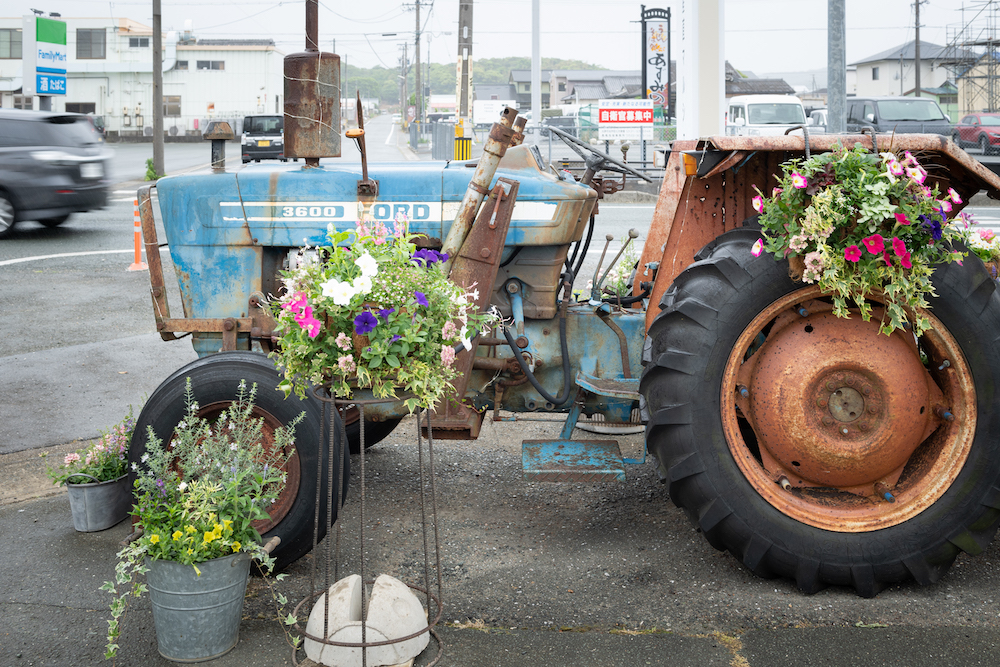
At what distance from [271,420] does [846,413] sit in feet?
6.96

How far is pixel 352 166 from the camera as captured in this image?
14.0ft

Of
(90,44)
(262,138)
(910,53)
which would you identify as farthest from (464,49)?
(910,53)

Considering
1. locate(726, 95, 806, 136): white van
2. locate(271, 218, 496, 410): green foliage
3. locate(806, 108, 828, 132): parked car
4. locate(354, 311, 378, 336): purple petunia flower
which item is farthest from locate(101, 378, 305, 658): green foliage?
locate(806, 108, 828, 132): parked car

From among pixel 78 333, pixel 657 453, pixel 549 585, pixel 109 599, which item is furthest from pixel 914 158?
pixel 78 333

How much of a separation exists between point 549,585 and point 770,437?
98 centimetres

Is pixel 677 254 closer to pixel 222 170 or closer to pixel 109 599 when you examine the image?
pixel 222 170

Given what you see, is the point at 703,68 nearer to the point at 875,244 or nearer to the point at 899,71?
the point at 875,244

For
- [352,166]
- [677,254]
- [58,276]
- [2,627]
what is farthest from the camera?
[58,276]

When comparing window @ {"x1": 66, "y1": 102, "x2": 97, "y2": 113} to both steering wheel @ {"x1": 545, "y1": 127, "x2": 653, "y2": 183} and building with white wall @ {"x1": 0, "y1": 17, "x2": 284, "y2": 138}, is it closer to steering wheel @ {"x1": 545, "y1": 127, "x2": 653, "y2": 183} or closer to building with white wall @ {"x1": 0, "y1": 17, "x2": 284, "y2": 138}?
building with white wall @ {"x1": 0, "y1": 17, "x2": 284, "y2": 138}

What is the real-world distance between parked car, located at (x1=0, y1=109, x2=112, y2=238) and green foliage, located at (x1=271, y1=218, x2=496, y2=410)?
11776 millimetres

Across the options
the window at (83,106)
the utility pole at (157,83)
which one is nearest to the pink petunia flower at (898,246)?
the utility pole at (157,83)

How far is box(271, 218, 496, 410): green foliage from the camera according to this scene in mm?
2605

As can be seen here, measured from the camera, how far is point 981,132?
81.1 ft

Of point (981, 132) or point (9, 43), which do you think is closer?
point (981, 132)
